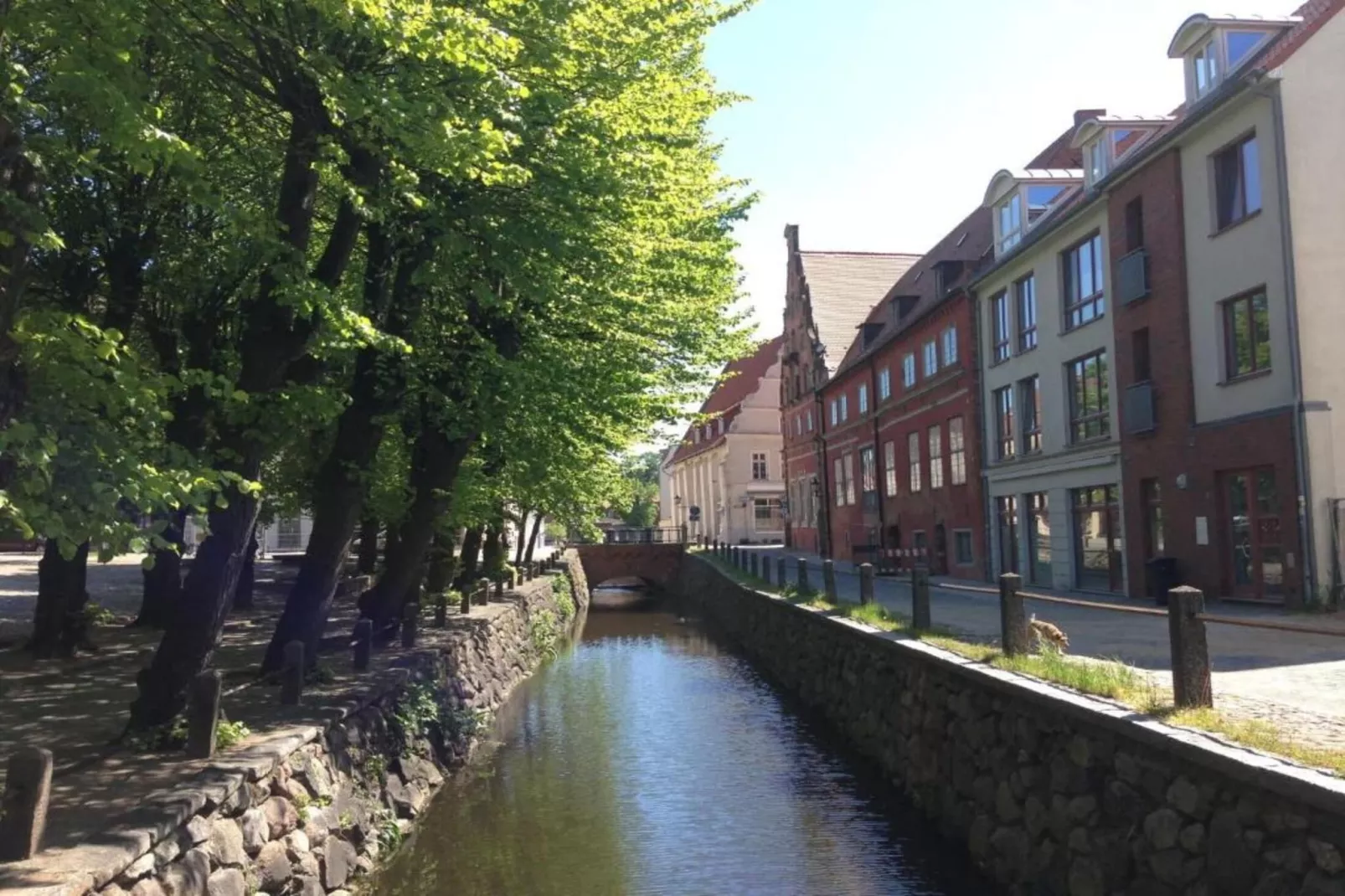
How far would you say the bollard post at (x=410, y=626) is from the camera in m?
14.9

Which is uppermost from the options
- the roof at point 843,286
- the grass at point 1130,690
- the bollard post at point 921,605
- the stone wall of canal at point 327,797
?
the roof at point 843,286

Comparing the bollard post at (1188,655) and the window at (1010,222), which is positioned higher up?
the window at (1010,222)

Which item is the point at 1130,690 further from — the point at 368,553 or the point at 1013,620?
the point at 368,553

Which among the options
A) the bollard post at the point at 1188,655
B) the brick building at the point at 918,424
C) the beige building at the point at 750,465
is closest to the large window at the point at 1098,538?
the brick building at the point at 918,424

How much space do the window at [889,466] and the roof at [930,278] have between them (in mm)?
3476

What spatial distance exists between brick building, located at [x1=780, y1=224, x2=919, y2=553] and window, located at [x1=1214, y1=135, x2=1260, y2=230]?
92.6 feet

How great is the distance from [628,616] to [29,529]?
116 ft

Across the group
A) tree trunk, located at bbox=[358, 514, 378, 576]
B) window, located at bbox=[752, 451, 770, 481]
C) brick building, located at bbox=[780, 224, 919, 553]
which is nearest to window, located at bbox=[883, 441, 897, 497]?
brick building, located at bbox=[780, 224, 919, 553]

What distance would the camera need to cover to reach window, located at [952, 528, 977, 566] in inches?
1122

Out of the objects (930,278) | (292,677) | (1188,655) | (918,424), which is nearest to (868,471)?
(918,424)

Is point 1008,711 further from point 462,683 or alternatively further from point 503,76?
point 462,683

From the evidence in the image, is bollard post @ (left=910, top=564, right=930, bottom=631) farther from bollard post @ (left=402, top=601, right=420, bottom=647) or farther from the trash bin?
bollard post @ (left=402, top=601, right=420, bottom=647)

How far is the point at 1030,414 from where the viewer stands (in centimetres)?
2502

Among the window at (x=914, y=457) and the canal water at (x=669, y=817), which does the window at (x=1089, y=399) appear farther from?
the window at (x=914, y=457)
